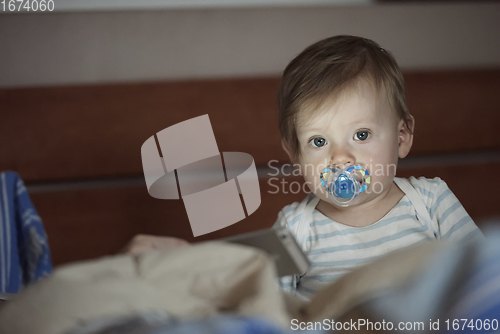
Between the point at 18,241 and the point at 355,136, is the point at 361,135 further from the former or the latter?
the point at 18,241

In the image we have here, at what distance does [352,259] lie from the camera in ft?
2.72

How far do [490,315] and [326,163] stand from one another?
538 mm

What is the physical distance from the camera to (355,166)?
32.0 inches

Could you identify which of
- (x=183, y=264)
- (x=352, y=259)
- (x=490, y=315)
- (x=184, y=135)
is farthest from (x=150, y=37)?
(x=490, y=315)

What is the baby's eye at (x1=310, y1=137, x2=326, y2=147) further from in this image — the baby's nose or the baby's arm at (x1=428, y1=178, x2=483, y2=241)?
the baby's arm at (x1=428, y1=178, x2=483, y2=241)

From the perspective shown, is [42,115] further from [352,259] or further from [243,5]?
[352,259]

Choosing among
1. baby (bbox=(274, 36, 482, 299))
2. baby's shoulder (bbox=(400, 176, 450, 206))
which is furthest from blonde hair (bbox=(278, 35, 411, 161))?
baby's shoulder (bbox=(400, 176, 450, 206))

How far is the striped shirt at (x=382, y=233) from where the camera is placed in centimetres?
83

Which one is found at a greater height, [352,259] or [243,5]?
[243,5]

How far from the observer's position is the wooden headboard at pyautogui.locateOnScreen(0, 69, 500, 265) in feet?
4.30

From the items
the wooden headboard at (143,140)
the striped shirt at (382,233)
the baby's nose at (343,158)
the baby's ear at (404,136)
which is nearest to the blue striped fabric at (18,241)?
the wooden headboard at (143,140)

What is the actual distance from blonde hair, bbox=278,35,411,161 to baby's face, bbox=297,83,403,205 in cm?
2

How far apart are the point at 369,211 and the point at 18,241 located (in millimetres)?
694

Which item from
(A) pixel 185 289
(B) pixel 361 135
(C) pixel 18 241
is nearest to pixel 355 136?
(B) pixel 361 135
